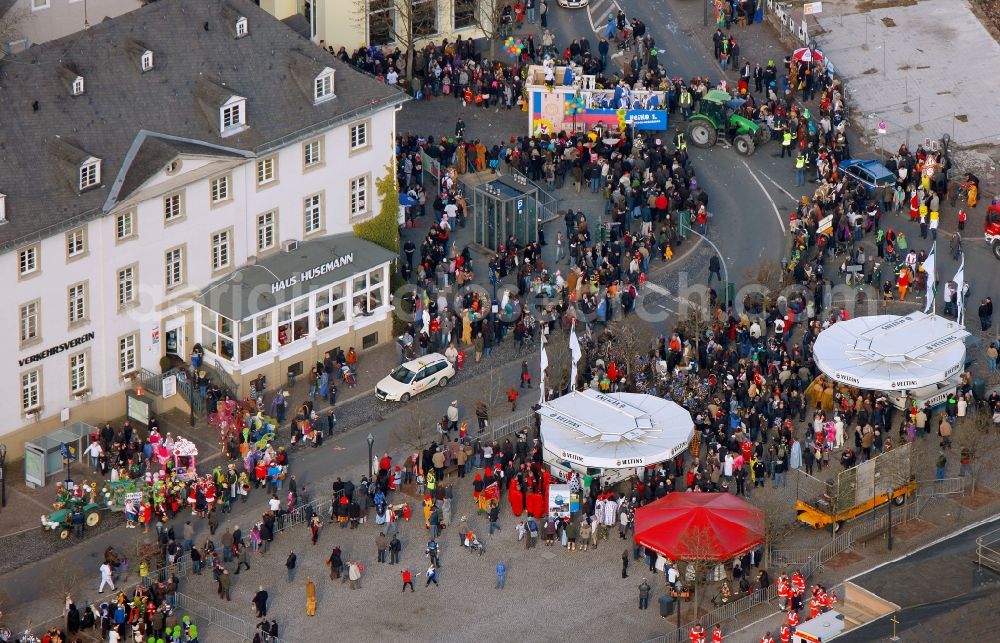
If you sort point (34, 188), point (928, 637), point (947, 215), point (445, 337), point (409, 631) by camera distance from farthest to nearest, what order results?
1. point (947, 215)
2. point (445, 337)
3. point (34, 188)
4. point (409, 631)
5. point (928, 637)

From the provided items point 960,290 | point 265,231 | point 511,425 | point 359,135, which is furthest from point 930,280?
point 265,231

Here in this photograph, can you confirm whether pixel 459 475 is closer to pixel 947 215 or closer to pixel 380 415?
pixel 380 415

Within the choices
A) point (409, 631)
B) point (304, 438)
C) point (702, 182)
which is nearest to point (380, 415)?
point (304, 438)

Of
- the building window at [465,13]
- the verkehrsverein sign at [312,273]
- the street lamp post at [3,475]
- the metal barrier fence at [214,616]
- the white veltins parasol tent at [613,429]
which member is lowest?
the metal barrier fence at [214,616]

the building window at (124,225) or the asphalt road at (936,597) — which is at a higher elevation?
the building window at (124,225)

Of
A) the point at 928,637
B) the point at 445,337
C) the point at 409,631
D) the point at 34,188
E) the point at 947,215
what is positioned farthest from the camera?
the point at 947,215

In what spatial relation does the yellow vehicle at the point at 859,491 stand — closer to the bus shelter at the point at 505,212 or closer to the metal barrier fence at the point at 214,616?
the metal barrier fence at the point at 214,616

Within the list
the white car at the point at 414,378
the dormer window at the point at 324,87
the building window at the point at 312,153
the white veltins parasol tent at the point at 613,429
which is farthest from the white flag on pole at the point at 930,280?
the dormer window at the point at 324,87
